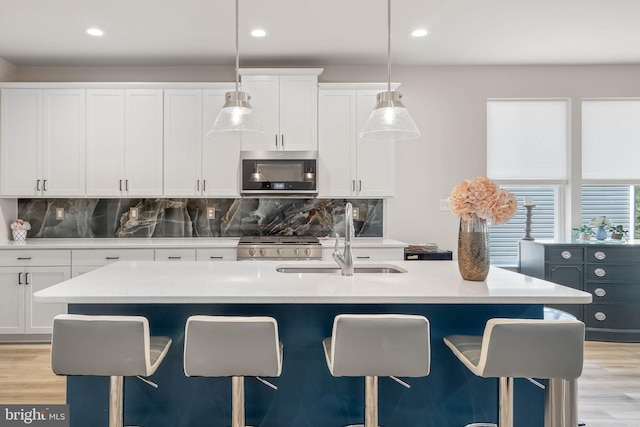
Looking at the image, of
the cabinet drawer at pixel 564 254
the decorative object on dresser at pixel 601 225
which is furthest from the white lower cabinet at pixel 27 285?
the decorative object on dresser at pixel 601 225

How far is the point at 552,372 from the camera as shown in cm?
156

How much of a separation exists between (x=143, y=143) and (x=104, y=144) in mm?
375

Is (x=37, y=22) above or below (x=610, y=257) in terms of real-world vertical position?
above

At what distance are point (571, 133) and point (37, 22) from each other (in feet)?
16.8

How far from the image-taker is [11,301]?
376 cm

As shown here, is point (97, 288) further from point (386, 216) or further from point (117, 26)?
point (386, 216)

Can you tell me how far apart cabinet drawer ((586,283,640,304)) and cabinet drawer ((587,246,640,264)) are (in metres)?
0.22

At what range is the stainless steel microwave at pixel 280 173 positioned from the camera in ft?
13.1

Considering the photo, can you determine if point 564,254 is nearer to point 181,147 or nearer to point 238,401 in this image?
point 238,401

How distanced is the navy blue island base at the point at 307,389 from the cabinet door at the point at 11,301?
94.6 inches

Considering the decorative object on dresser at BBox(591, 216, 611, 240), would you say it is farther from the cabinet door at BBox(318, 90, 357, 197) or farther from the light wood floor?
the cabinet door at BBox(318, 90, 357, 197)

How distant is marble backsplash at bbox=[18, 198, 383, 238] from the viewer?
4.39 metres

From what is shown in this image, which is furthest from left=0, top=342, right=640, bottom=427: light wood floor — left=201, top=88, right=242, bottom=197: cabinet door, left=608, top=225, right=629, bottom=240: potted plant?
left=201, top=88, right=242, bottom=197: cabinet door

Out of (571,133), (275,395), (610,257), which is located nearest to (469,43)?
(571,133)
